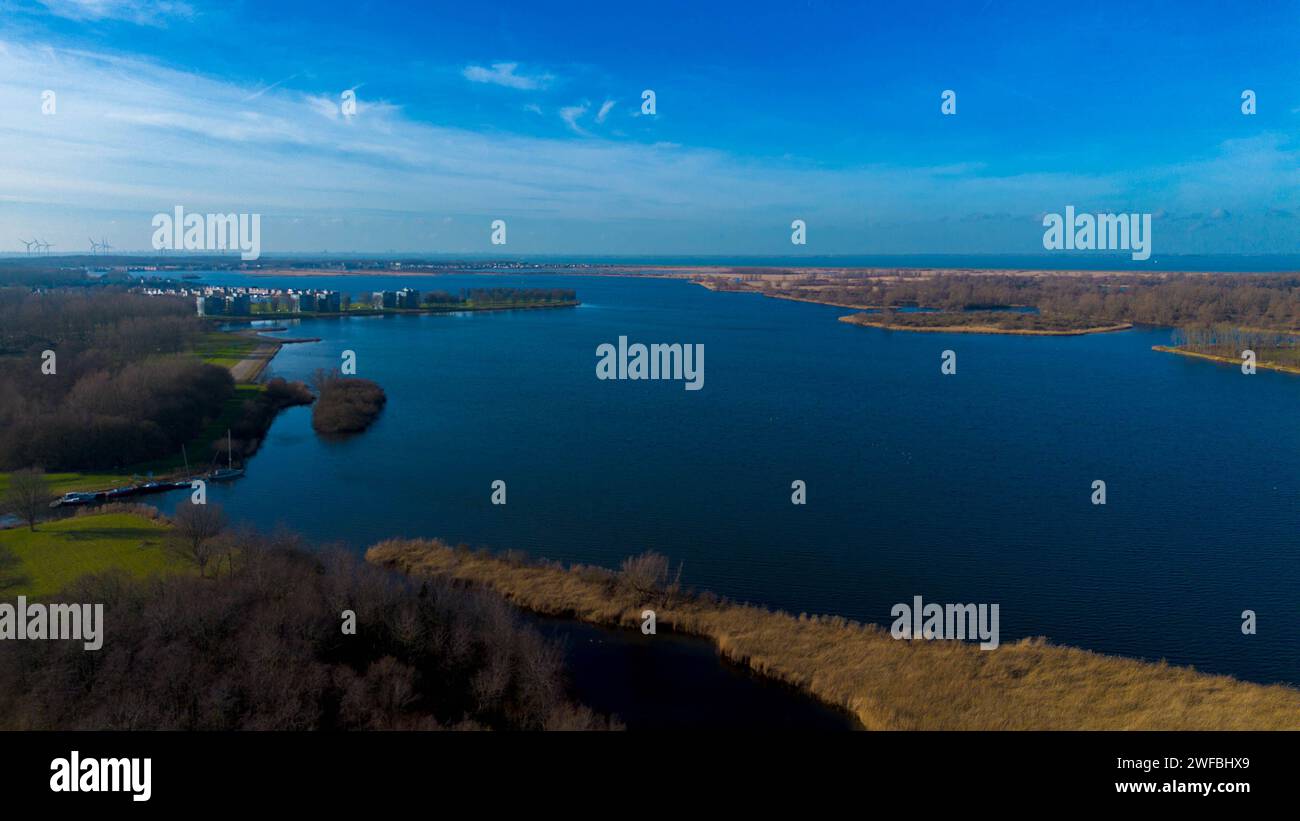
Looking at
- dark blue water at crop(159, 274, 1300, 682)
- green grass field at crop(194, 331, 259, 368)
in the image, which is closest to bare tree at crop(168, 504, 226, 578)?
dark blue water at crop(159, 274, 1300, 682)

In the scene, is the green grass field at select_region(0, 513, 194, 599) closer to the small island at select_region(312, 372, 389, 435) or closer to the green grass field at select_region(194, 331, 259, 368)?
the small island at select_region(312, 372, 389, 435)

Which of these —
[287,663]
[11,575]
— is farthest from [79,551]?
[287,663]

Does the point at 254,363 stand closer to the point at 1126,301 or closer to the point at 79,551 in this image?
the point at 79,551

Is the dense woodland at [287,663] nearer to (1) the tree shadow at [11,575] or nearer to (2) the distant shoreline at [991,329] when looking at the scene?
(1) the tree shadow at [11,575]
